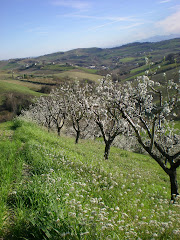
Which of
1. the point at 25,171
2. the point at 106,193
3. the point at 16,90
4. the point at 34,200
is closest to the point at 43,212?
the point at 34,200

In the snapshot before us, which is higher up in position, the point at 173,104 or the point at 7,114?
the point at 173,104

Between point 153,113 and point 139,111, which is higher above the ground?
point 153,113

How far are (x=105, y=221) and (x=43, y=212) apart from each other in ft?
4.87

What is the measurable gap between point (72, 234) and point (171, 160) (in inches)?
300

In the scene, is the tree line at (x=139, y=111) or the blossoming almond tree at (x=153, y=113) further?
the tree line at (x=139, y=111)

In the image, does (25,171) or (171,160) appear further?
(171,160)

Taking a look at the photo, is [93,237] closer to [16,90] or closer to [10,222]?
[10,222]

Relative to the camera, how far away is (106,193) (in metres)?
6.42

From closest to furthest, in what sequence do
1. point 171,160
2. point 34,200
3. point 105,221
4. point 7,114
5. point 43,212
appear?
point 105,221, point 43,212, point 34,200, point 171,160, point 7,114

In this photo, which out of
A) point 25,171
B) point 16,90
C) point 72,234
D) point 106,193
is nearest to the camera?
point 72,234

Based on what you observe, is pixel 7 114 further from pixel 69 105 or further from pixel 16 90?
pixel 69 105

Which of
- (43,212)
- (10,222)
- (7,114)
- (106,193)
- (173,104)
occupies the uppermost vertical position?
(173,104)

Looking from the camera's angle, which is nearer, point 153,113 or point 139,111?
point 153,113

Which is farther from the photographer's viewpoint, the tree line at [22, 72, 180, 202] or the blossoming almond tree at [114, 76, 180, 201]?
the tree line at [22, 72, 180, 202]
